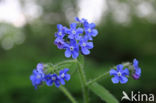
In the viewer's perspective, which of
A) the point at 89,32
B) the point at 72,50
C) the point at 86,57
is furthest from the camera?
the point at 86,57

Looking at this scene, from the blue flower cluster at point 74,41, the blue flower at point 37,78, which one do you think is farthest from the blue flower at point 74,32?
the blue flower at point 37,78

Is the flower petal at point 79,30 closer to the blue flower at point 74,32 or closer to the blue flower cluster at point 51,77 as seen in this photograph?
the blue flower at point 74,32

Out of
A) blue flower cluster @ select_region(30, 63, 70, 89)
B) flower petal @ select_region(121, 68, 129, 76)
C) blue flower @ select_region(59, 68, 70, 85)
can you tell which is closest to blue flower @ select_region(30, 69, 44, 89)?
blue flower cluster @ select_region(30, 63, 70, 89)

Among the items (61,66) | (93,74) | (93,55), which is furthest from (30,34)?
(61,66)

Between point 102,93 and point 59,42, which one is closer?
point 59,42

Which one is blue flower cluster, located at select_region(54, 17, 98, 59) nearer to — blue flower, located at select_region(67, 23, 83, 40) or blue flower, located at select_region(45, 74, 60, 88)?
blue flower, located at select_region(67, 23, 83, 40)

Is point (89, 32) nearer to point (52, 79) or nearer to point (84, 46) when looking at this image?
point (84, 46)

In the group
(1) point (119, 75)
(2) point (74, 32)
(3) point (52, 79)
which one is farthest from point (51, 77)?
(1) point (119, 75)
